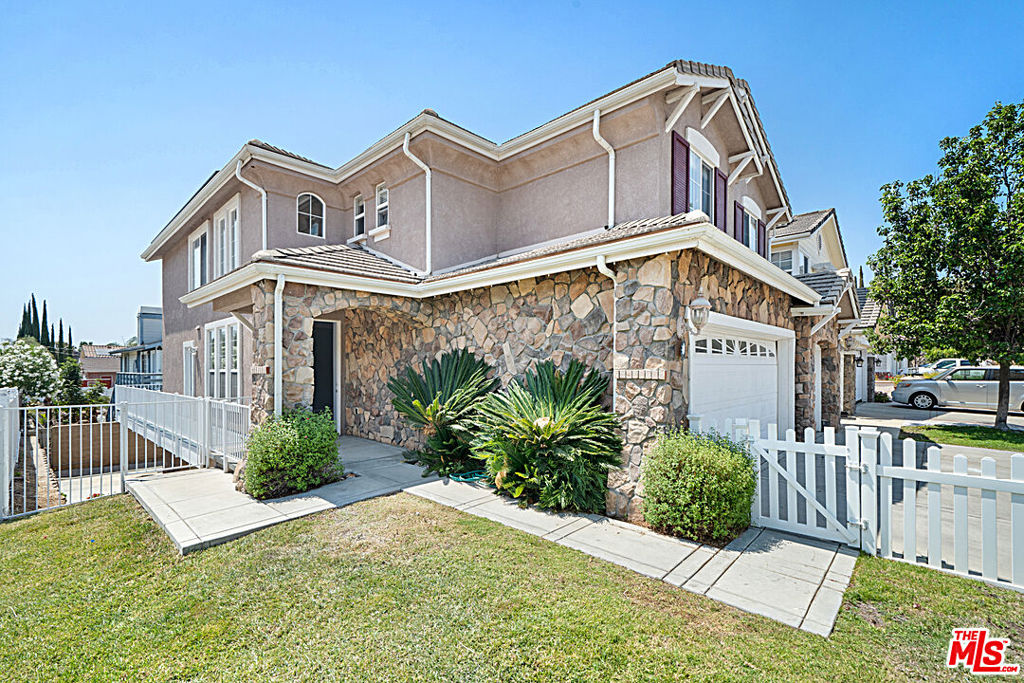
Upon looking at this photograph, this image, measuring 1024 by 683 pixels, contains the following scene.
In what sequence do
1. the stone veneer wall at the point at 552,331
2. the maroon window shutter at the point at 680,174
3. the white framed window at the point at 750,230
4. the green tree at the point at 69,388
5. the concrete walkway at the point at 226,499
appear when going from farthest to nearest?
the green tree at the point at 69,388 < the white framed window at the point at 750,230 < the maroon window shutter at the point at 680,174 < the stone veneer wall at the point at 552,331 < the concrete walkway at the point at 226,499

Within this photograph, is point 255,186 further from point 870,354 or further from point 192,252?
point 870,354

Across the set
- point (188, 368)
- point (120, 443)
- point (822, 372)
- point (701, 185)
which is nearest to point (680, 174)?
point (701, 185)

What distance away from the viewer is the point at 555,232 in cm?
909

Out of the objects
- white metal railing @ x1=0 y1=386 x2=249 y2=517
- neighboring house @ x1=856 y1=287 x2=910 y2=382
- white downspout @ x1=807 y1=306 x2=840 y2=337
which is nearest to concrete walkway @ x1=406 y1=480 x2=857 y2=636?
white metal railing @ x1=0 y1=386 x2=249 y2=517

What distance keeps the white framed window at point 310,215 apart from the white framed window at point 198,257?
14.1ft

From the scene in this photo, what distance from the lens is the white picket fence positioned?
404 centimetres

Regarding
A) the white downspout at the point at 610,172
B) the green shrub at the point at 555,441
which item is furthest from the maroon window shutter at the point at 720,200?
the green shrub at the point at 555,441

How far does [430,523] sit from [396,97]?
8779 mm

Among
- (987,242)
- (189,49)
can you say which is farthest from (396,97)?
(987,242)

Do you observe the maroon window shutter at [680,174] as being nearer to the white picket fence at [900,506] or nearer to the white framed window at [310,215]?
the white picket fence at [900,506]

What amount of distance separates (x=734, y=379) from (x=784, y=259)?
33.5 feet

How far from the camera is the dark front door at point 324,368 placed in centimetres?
1149

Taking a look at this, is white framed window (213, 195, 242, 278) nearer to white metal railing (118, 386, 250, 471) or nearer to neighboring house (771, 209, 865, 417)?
white metal railing (118, 386, 250, 471)

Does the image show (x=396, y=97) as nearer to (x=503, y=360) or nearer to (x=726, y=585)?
(x=503, y=360)
